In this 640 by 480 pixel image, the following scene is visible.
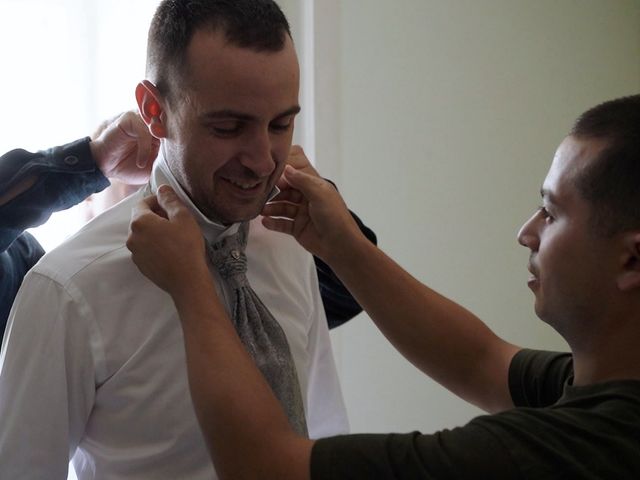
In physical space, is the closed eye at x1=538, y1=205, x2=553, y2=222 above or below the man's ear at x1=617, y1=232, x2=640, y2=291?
above

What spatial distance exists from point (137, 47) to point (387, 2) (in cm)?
77

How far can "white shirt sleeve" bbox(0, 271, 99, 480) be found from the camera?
111cm

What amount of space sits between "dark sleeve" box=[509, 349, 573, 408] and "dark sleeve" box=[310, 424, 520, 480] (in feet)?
1.14

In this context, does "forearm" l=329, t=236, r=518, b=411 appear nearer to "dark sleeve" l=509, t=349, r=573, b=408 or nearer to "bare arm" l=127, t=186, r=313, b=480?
"dark sleeve" l=509, t=349, r=573, b=408

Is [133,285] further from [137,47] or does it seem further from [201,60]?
[137,47]

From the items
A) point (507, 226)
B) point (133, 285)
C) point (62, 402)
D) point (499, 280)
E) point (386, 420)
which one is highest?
point (133, 285)

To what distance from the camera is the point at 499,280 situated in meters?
2.67

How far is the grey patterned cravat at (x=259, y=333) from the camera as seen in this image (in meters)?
1.20

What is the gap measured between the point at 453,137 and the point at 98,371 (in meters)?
1.67

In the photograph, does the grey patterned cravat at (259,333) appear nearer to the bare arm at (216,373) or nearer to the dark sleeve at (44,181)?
the bare arm at (216,373)

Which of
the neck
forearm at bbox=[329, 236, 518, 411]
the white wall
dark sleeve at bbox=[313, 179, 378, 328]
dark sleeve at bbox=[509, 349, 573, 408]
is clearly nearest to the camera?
the neck

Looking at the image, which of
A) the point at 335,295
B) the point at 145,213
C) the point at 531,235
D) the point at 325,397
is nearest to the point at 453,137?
the point at 335,295

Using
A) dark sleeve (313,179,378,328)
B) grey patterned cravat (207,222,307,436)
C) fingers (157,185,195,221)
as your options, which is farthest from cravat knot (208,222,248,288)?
dark sleeve (313,179,378,328)

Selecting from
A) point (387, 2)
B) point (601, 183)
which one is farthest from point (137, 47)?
Answer: point (601, 183)
